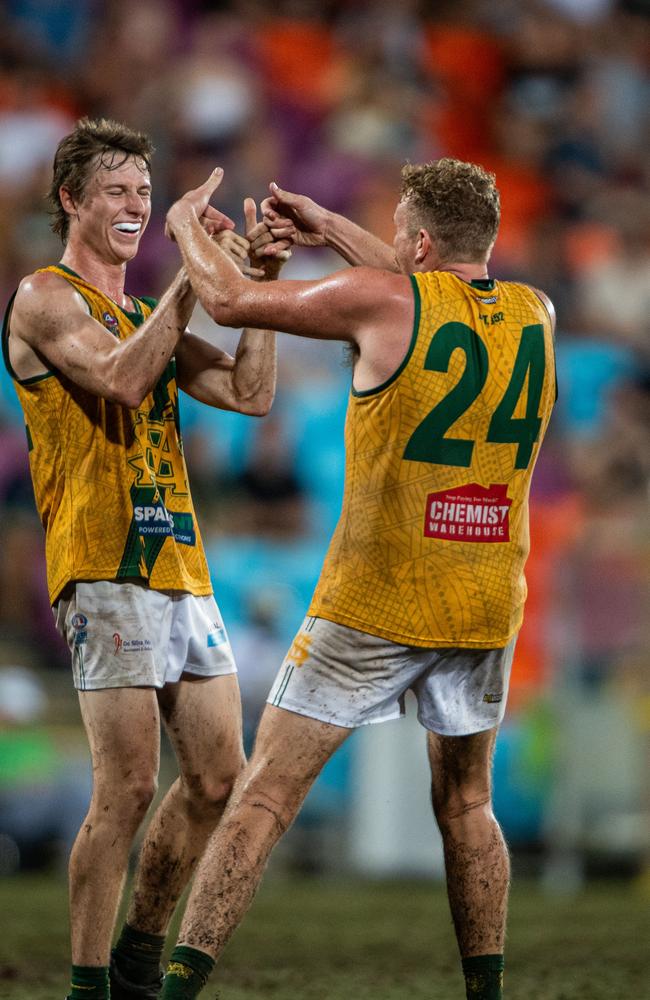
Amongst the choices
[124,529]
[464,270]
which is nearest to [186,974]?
[124,529]

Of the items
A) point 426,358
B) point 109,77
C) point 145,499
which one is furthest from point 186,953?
point 109,77

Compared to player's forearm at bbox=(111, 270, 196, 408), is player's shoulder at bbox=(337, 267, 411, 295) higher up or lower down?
higher up

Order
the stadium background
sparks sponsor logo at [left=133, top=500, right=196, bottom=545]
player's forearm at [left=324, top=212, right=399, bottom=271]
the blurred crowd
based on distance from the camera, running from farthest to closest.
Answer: the blurred crowd
the stadium background
player's forearm at [left=324, top=212, right=399, bottom=271]
sparks sponsor logo at [left=133, top=500, right=196, bottom=545]

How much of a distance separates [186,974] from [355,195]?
8.45 meters

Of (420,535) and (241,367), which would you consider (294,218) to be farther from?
(420,535)

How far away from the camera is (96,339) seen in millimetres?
4465

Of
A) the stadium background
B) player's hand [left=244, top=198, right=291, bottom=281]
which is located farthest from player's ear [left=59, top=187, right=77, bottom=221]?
the stadium background

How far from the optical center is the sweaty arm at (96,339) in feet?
14.4

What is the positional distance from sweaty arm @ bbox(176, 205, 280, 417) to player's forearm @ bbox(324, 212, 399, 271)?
0.22 meters

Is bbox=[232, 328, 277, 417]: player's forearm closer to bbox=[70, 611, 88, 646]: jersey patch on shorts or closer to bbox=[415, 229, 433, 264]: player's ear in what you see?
bbox=[415, 229, 433, 264]: player's ear

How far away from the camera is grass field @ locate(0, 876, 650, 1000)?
5.66m

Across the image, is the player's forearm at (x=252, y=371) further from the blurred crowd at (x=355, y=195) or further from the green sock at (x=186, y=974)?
the blurred crowd at (x=355, y=195)

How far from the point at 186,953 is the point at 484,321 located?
1.94 metres

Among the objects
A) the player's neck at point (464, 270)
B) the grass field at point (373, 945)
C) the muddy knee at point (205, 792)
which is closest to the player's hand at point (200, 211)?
the player's neck at point (464, 270)
